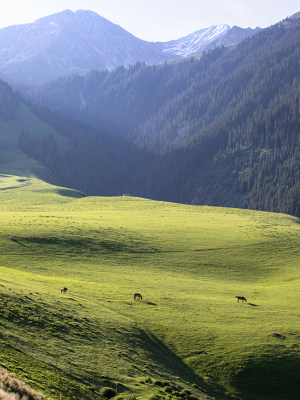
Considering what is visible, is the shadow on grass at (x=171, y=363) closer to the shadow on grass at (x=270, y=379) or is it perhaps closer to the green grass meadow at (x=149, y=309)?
the green grass meadow at (x=149, y=309)

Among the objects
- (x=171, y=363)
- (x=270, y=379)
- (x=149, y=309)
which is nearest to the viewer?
(x=171, y=363)

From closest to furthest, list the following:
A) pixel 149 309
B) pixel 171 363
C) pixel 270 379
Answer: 1. pixel 171 363
2. pixel 270 379
3. pixel 149 309

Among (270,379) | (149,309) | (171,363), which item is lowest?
(270,379)

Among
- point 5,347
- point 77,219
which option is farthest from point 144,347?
point 77,219

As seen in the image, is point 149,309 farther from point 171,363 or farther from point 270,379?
point 270,379

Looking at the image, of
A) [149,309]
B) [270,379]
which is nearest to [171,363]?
[270,379]

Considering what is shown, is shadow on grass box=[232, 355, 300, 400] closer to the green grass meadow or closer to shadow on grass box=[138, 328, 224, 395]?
the green grass meadow

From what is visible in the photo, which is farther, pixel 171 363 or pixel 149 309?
pixel 149 309

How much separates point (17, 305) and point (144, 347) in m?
13.7

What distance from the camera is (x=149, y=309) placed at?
2283 inches

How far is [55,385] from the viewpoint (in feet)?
105

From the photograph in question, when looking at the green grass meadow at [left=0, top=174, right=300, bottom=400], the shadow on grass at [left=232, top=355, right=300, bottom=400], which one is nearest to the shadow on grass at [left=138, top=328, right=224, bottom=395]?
the green grass meadow at [left=0, top=174, right=300, bottom=400]

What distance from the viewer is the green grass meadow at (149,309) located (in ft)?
127

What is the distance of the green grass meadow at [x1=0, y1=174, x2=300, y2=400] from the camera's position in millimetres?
38750
